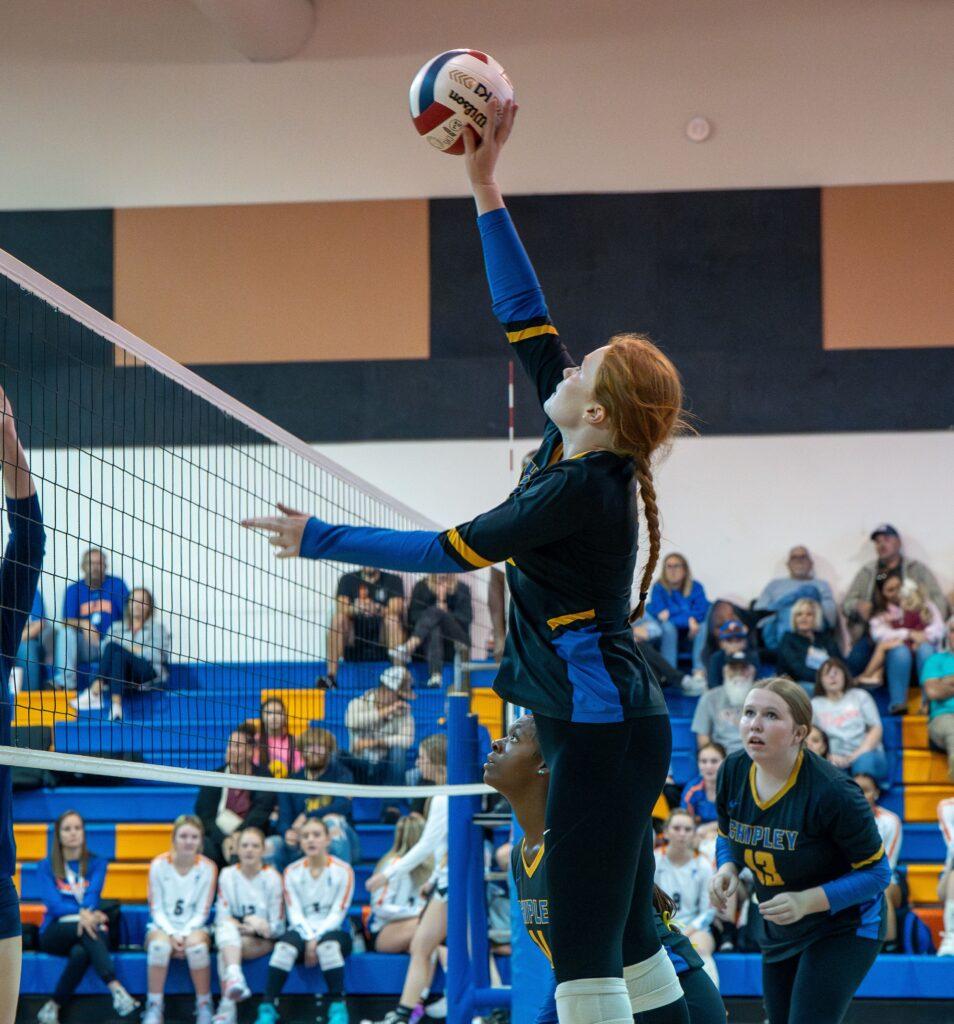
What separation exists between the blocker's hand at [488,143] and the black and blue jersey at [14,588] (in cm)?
152

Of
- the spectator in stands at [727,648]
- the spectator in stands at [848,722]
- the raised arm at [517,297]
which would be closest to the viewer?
the raised arm at [517,297]

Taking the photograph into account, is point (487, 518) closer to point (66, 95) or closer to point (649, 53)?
point (649, 53)

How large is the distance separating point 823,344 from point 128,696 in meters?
7.79

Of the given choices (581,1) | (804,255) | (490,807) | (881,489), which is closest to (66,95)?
(581,1)

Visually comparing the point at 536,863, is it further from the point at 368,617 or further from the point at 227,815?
the point at 227,815

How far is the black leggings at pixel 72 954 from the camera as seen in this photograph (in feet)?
27.1

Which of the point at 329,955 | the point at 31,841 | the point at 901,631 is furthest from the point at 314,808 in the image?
the point at 901,631

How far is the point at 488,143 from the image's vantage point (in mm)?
3676

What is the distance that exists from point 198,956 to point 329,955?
0.83 metres

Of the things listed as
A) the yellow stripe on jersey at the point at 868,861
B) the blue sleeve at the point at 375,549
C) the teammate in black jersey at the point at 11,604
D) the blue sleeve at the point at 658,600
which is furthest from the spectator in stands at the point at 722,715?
the blue sleeve at the point at 375,549

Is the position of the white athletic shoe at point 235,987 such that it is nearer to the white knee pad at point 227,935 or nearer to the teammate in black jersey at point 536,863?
the white knee pad at point 227,935

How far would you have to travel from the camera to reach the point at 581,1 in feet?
42.4

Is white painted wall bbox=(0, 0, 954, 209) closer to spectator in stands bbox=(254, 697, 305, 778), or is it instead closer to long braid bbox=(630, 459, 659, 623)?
spectator in stands bbox=(254, 697, 305, 778)

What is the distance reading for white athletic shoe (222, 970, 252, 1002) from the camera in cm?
800
